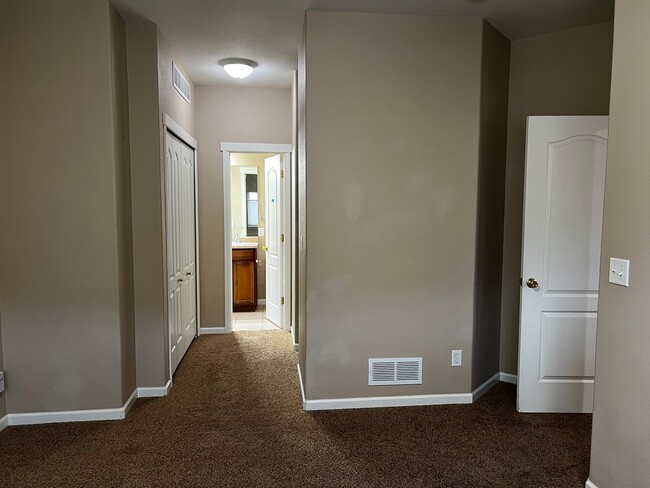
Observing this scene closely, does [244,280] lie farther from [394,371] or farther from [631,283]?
[631,283]

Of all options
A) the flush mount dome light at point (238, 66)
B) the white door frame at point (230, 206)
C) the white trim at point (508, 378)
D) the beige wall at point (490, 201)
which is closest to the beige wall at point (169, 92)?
the flush mount dome light at point (238, 66)

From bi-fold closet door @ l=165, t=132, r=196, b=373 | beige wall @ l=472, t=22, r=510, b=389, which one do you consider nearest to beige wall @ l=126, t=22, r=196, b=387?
bi-fold closet door @ l=165, t=132, r=196, b=373

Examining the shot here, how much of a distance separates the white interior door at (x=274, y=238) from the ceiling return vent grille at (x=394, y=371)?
223 centimetres

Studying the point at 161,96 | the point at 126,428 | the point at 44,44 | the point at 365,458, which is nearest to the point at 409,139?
the point at 161,96

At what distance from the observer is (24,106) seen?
8.95 feet

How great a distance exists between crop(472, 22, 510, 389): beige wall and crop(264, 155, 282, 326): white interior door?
94.1 inches

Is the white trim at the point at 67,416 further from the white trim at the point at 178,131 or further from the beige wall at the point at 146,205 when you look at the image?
the white trim at the point at 178,131

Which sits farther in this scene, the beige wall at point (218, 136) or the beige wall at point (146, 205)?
the beige wall at point (218, 136)

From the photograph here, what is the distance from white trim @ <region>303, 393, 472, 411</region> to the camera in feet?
10.2

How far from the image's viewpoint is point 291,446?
103 inches

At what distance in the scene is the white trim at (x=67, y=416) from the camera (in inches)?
112

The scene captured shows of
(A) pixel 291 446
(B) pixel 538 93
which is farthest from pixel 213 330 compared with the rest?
(B) pixel 538 93

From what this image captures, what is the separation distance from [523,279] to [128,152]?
2838 mm

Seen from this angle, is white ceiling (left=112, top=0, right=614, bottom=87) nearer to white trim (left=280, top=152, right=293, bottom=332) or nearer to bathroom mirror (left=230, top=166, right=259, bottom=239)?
white trim (left=280, top=152, right=293, bottom=332)
